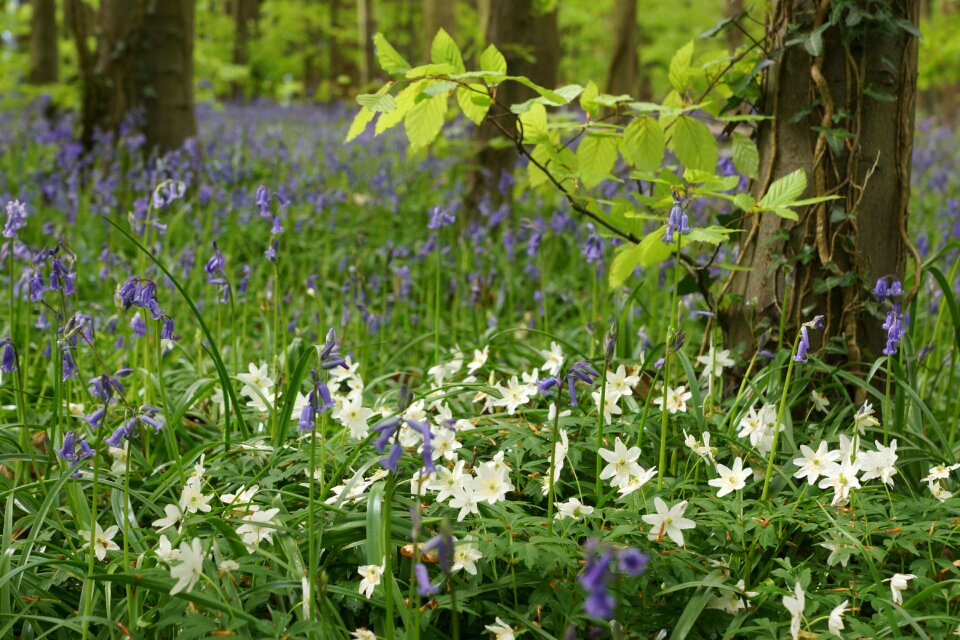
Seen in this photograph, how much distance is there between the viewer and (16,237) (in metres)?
2.59

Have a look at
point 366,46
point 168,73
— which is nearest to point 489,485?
point 168,73

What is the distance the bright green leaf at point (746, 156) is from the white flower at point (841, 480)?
1050 millimetres

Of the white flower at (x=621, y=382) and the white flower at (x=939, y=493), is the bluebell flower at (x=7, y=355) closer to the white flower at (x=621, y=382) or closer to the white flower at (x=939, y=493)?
the white flower at (x=621, y=382)

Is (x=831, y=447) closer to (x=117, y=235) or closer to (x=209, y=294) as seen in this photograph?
(x=209, y=294)

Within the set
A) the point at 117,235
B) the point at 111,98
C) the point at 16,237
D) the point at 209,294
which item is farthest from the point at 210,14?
the point at 16,237

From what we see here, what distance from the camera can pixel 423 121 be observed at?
241 centimetres

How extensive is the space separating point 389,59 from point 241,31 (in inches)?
849

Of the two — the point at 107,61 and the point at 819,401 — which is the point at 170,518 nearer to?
the point at 819,401

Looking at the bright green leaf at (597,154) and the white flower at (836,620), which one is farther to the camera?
the bright green leaf at (597,154)

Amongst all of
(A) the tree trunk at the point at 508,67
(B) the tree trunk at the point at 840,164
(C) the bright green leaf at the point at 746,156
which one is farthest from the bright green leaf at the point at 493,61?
(A) the tree trunk at the point at 508,67

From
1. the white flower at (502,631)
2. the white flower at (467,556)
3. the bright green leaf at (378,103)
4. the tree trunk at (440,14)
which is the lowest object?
the white flower at (502,631)

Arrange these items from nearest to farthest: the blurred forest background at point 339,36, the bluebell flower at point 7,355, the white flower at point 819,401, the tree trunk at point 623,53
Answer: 1. the bluebell flower at point 7,355
2. the white flower at point 819,401
3. the tree trunk at point 623,53
4. the blurred forest background at point 339,36

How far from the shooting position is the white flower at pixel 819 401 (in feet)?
8.60

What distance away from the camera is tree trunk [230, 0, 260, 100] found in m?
20.2
